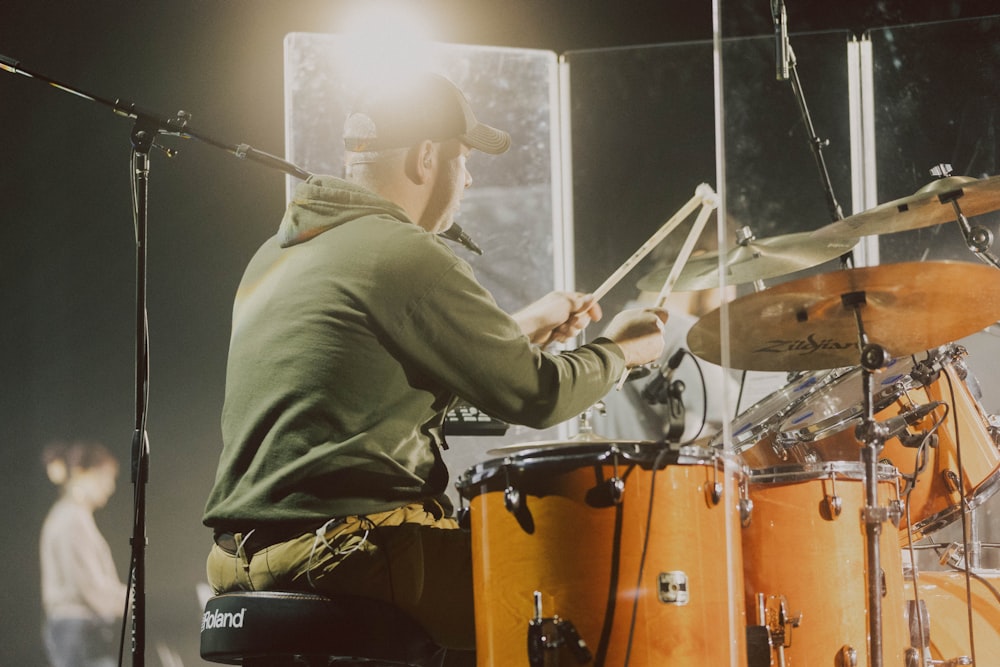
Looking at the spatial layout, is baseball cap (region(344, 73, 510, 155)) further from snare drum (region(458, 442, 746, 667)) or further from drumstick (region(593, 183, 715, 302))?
snare drum (region(458, 442, 746, 667))

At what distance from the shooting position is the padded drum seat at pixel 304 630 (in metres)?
1.50

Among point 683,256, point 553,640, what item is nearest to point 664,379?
point 683,256

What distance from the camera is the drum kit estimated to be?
1.47 metres

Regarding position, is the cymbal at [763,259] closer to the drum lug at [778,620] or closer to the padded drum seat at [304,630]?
the drum lug at [778,620]

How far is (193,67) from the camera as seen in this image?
123 inches

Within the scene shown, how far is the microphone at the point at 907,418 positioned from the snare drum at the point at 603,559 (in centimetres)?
71

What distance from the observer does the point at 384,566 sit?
1.56m

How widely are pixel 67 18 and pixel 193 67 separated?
1.34ft

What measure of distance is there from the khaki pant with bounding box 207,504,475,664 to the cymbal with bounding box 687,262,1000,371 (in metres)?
0.74

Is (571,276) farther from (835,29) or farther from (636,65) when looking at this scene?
(835,29)

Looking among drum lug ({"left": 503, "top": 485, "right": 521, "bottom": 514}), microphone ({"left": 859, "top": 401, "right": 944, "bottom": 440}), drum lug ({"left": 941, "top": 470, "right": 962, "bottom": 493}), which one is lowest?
drum lug ({"left": 503, "top": 485, "right": 521, "bottom": 514})

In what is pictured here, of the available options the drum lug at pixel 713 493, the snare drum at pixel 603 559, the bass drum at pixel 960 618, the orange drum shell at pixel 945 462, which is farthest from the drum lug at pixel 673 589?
the orange drum shell at pixel 945 462

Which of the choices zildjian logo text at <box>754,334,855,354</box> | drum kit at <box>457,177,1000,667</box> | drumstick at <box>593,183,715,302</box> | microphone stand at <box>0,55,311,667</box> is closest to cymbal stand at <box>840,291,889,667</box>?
drum kit at <box>457,177,1000,667</box>

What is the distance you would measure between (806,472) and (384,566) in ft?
2.93
